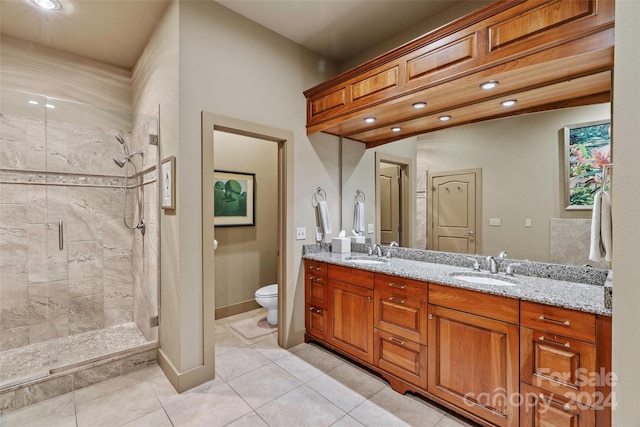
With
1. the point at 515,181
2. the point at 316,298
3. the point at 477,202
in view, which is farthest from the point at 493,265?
the point at 316,298

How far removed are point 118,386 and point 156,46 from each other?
2832 mm

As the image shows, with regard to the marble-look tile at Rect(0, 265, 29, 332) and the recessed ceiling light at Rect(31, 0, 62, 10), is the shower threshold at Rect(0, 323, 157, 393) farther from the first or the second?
the recessed ceiling light at Rect(31, 0, 62, 10)

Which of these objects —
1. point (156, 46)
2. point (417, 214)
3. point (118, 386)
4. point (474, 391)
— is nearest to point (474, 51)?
point (417, 214)

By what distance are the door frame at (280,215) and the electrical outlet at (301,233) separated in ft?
0.29

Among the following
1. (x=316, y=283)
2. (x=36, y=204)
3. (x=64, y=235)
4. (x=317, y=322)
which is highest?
(x=36, y=204)

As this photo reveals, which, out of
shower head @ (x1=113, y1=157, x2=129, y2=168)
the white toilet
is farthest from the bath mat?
shower head @ (x1=113, y1=157, x2=129, y2=168)

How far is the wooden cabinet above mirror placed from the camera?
146 centimetres

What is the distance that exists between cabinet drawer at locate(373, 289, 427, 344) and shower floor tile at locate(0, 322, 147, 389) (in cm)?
213

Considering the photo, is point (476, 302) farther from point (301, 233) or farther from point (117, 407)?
point (117, 407)

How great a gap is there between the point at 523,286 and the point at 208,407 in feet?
7.18

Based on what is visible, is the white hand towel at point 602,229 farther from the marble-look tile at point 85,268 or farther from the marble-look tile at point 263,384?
the marble-look tile at point 85,268

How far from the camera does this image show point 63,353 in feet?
7.90

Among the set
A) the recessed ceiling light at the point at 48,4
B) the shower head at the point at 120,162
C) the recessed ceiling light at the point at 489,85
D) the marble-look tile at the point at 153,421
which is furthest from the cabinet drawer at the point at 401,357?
the recessed ceiling light at the point at 48,4

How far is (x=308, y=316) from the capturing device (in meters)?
2.91
